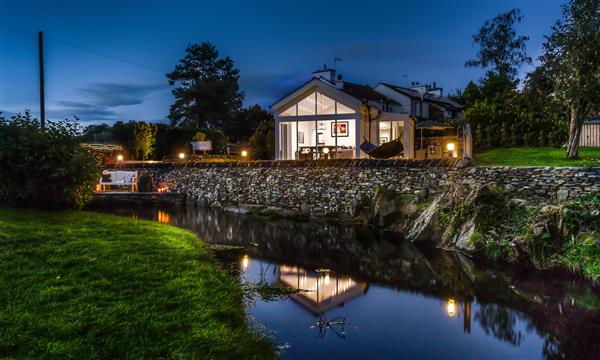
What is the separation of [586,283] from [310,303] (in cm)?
519

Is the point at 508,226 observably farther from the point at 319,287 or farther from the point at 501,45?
the point at 501,45

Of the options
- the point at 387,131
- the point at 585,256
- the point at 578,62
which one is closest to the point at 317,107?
the point at 387,131

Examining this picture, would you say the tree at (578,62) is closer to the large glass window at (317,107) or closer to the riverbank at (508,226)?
the riverbank at (508,226)

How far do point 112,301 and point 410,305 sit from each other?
15.4 feet

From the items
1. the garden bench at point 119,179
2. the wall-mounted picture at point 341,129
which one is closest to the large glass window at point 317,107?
the wall-mounted picture at point 341,129

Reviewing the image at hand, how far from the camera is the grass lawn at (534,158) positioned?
49.3 feet

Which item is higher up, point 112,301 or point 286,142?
point 286,142

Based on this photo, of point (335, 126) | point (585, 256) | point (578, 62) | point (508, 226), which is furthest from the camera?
point (335, 126)

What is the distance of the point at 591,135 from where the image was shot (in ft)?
70.6

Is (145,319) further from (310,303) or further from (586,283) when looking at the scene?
(586,283)

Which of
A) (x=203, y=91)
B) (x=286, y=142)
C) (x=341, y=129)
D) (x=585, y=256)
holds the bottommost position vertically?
(x=585, y=256)

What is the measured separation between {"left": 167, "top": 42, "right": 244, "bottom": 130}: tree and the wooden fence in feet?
107

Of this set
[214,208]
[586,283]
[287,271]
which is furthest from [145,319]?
[214,208]

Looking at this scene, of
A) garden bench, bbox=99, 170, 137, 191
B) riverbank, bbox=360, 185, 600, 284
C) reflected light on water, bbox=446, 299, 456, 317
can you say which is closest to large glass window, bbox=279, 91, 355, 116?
garden bench, bbox=99, 170, 137, 191
